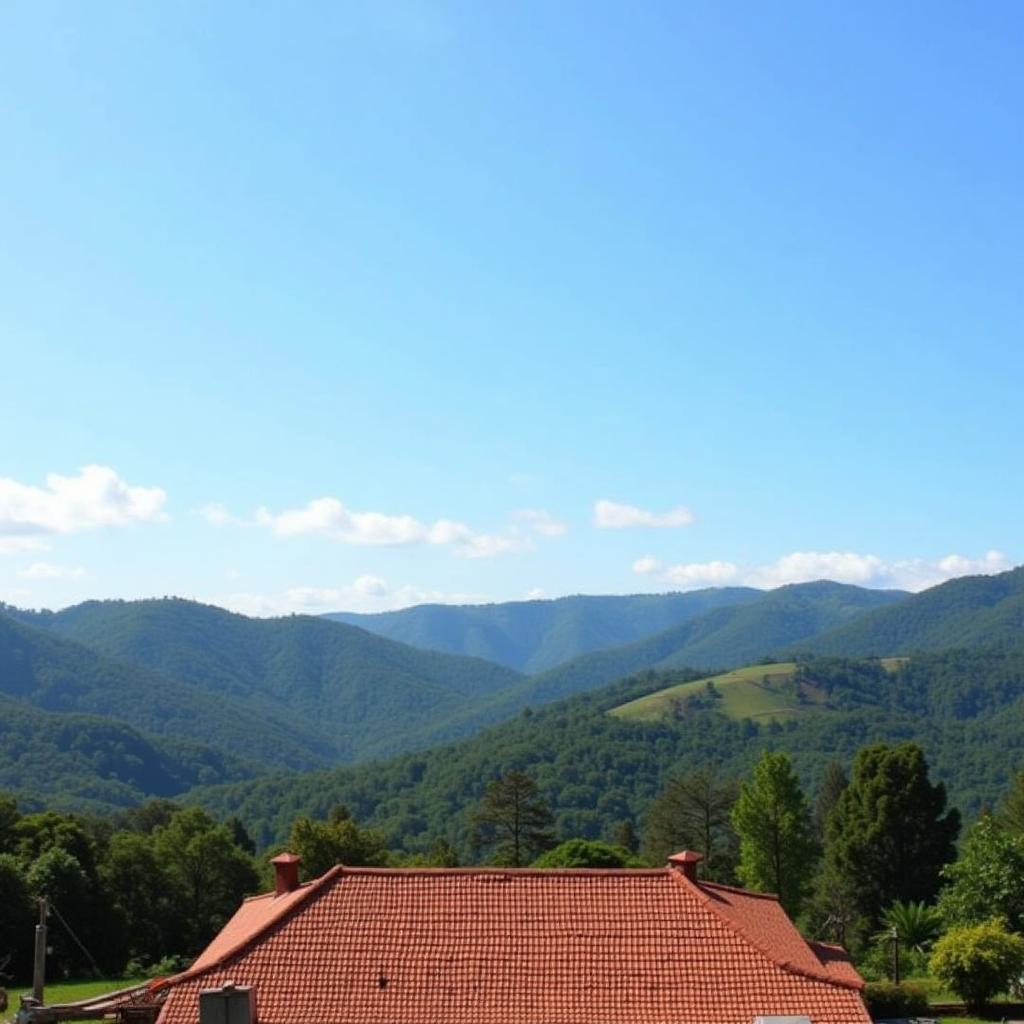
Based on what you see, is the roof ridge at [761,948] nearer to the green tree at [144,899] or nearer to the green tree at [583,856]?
the green tree at [583,856]

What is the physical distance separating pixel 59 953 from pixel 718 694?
538ft

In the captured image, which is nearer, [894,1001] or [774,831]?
[894,1001]

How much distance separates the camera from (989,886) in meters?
32.0

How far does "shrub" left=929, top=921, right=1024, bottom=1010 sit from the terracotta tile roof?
6378mm

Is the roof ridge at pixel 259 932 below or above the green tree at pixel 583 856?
above

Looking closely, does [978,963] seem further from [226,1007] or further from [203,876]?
[203,876]

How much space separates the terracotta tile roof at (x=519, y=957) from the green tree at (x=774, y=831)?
21620 mm

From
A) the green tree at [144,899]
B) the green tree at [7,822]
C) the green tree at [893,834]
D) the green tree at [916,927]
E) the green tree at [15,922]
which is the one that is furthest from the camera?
the green tree at [144,899]

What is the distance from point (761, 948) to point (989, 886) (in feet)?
50.7

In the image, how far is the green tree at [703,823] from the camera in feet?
185

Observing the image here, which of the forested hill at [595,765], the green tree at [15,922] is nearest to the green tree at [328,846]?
the green tree at [15,922]

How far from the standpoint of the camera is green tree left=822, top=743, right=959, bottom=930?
45156 mm

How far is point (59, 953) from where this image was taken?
146 ft

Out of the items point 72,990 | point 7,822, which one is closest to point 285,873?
point 72,990
